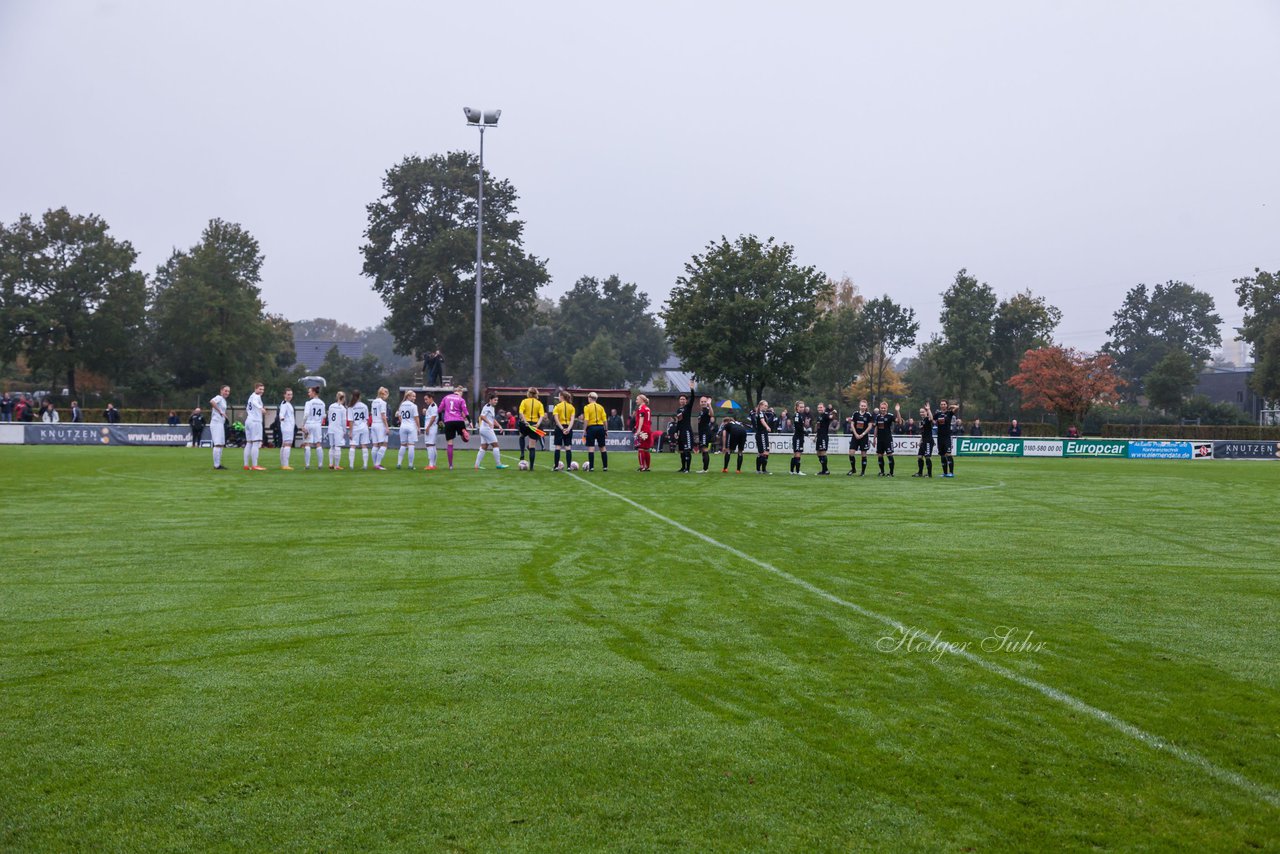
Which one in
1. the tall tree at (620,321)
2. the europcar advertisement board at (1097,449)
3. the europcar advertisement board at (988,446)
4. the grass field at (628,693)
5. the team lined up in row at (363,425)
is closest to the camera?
the grass field at (628,693)

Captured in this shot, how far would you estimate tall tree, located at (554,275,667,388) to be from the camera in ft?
362

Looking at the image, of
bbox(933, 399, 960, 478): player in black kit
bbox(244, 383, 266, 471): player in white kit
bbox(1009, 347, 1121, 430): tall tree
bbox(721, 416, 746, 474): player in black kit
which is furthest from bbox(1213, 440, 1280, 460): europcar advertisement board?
bbox(244, 383, 266, 471): player in white kit

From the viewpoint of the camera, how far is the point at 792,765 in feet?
14.9

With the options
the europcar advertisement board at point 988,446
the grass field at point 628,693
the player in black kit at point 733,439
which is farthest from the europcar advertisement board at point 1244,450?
→ the grass field at point 628,693

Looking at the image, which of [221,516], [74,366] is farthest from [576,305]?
[221,516]

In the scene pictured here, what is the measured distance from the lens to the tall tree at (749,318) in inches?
2077

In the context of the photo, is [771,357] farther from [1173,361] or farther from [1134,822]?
[1134,822]

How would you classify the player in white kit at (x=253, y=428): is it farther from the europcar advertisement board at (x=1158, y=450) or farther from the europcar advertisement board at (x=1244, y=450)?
the europcar advertisement board at (x=1244, y=450)

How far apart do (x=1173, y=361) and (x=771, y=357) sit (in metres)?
31.4

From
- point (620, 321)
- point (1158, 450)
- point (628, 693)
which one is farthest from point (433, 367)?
point (620, 321)

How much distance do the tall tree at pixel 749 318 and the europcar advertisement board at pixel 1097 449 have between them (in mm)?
13145

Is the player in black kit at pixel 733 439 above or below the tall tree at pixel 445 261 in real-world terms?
below

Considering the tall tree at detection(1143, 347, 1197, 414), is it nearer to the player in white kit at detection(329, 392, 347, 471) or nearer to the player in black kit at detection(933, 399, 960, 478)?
the player in black kit at detection(933, 399, 960, 478)

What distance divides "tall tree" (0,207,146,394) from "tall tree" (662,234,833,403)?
123 feet
